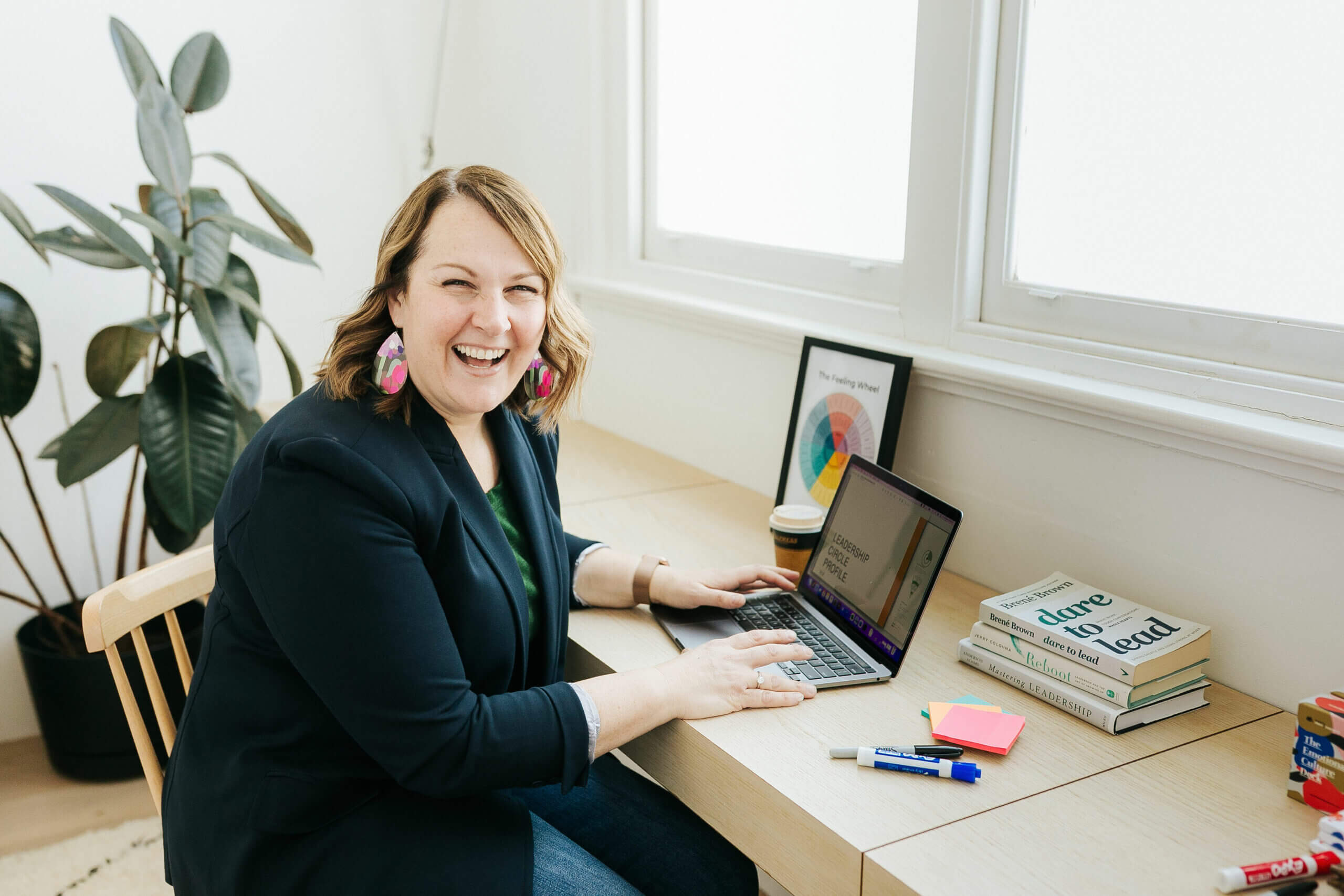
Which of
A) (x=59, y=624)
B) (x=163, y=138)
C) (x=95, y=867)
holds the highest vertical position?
(x=163, y=138)

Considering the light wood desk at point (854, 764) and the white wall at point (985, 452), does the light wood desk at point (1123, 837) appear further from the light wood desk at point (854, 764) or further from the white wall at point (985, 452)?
the white wall at point (985, 452)

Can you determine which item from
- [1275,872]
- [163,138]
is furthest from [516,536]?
[163,138]

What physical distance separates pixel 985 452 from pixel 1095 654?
45 cm

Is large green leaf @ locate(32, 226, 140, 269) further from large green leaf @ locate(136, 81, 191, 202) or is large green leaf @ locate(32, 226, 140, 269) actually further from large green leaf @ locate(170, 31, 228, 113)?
large green leaf @ locate(170, 31, 228, 113)

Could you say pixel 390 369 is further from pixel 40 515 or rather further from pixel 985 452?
pixel 40 515

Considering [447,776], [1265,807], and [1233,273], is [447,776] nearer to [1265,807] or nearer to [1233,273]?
[1265,807]

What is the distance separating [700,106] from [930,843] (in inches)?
67.4

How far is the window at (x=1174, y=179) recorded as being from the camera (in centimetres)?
122

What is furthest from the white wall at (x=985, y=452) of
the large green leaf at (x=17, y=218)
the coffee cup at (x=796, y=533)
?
the large green leaf at (x=17, y=218)

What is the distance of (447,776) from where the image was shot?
1095mm

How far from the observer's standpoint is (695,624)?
1.45 m

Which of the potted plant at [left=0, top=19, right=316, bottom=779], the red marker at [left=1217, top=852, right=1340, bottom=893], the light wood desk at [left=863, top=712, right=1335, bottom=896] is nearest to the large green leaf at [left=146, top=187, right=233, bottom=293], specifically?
the potted plant at [left=0, top=19, right=316, bottom=779]

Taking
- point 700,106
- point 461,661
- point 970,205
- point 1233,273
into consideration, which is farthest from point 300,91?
point 1233,273

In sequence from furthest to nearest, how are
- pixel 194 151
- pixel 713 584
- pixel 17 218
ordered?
pixel 194 151 → pixel 17 218 → pixel 713 584
